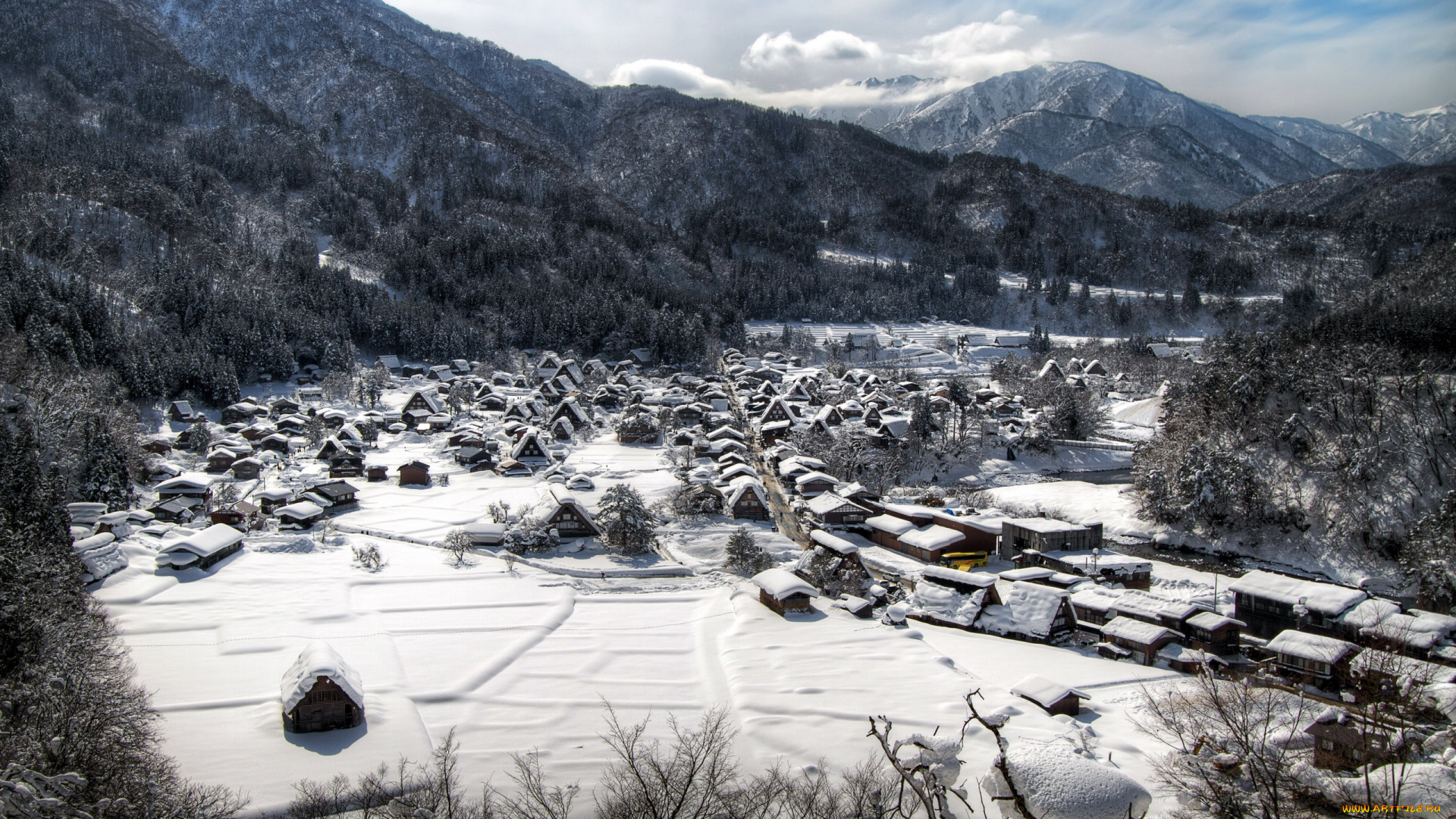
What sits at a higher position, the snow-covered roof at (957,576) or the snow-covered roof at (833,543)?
the snow-covered roof at (833,543)

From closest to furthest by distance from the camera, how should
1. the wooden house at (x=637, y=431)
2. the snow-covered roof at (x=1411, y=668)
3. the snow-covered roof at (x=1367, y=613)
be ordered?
the snow-covered roof at (x=1411, y=668) → the snow-covered roof at (x=1367, y=613) → the wooden house at (x=637, y=431)

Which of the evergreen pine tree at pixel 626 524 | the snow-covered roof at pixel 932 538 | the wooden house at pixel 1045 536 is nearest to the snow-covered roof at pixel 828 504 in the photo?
the snow-covered roof at pixel 932 538

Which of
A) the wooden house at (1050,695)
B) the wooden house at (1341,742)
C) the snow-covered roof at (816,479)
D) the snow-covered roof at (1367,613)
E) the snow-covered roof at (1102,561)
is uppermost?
the wooden house at (1341,742)

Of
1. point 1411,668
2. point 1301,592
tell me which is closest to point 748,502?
point 1301,592

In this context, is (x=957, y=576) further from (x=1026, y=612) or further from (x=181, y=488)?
(x=181, y=488)

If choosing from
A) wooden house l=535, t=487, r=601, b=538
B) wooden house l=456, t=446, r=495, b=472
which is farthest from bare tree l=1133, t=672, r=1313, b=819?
wooden house l=456, t=446, r=495, b=472

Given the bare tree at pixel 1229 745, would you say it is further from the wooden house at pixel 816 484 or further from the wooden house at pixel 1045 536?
the wooden house at pixel 816 484

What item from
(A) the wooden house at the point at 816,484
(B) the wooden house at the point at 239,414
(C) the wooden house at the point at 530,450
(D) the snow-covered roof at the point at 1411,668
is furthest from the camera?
(B) the wooden house at the point at 239,414

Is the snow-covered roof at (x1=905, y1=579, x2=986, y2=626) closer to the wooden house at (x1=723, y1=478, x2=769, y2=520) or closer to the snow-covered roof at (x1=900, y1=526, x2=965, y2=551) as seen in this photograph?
the snow-covered roof at (x1=900, y1=526, x2=965, y2=551)
